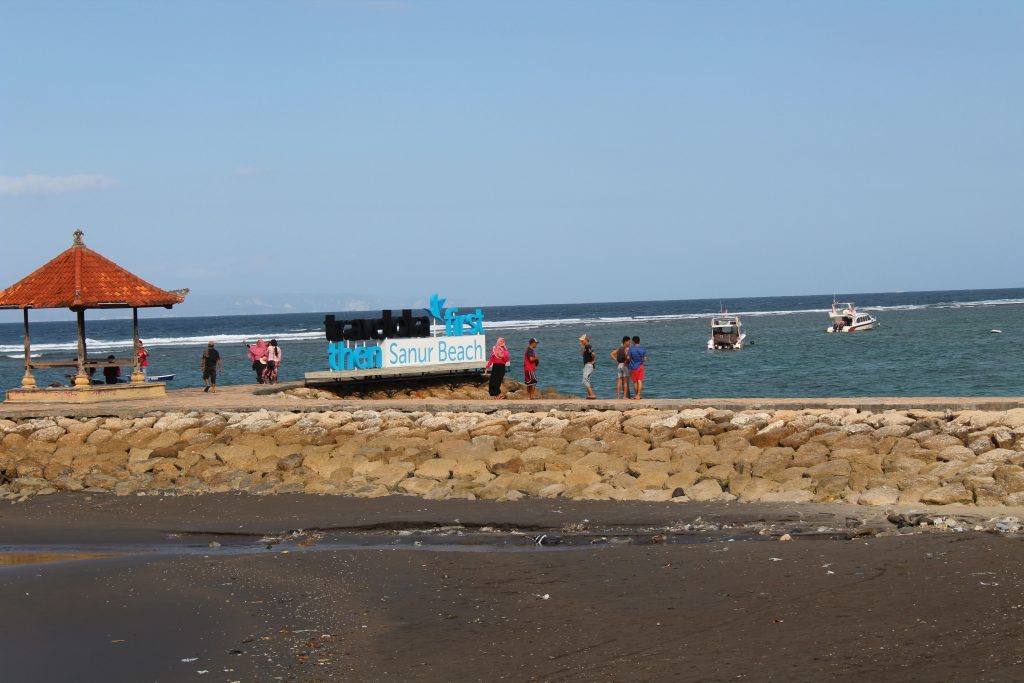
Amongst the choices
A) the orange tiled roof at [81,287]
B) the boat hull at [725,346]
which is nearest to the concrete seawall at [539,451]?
the orange tiled roof at [81,287]

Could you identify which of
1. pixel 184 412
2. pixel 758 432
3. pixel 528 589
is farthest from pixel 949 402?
pixel 184 412

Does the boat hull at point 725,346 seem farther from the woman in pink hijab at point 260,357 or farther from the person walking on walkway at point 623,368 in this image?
the person walking on walkway at point 623,368

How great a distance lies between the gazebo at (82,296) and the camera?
25859 mm

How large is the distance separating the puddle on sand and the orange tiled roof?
40.1ft

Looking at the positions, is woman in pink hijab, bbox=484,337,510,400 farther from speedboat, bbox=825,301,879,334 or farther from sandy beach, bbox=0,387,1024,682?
speedboat, bbox=825,301,879,334

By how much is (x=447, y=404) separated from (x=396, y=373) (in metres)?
9.34

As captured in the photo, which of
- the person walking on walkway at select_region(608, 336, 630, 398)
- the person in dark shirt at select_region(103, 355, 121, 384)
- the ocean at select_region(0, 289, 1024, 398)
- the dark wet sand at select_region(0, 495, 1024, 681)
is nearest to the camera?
the dark wet sand at select_region(0, 495, 1024, 681)

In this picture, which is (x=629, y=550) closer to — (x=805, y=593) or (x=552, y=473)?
(x=805, y=593)

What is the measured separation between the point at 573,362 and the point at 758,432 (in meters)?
40.7

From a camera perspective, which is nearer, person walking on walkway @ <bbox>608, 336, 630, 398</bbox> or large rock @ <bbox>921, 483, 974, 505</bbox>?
large rock @ <bbox>921, 483, 974, 505</bbox>

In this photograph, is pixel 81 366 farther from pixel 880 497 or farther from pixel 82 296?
pixel 880 497

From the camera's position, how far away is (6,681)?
30.3 feet

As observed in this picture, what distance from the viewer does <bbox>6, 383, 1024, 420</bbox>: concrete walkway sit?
60.5 feet

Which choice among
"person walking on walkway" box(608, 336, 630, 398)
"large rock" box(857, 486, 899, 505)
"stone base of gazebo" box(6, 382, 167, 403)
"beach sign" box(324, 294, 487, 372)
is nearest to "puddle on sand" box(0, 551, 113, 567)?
"large rock" box(857, 486, 899, 505)
